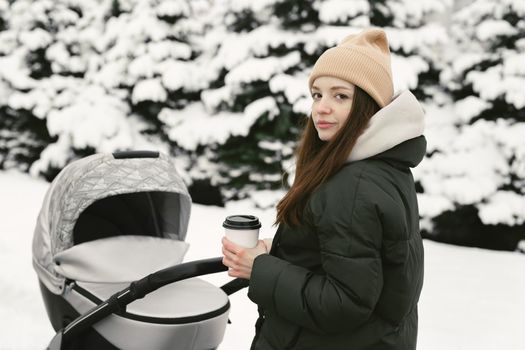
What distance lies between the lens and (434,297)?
13.7 ft

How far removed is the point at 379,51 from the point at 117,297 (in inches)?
56.0

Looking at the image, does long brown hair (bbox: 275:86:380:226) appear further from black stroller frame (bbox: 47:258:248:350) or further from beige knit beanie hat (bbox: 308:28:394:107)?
black stroller frame (bbox: 47:258:248:350)

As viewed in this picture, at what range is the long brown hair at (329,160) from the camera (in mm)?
1432

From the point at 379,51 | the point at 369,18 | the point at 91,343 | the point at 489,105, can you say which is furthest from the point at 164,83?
the point at 379,51

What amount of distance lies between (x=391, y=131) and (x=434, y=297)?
3198mm

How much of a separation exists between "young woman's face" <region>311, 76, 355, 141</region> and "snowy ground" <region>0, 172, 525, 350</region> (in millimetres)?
2199

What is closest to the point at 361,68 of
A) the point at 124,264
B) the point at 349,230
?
the point at 349,230

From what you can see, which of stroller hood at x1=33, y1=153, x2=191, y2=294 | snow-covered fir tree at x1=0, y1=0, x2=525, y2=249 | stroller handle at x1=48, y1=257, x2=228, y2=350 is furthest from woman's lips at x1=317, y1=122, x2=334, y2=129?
snow-covered fir tree at x1=0, y1=0, x2=525, y2=249

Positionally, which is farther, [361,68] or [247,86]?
[247,86]

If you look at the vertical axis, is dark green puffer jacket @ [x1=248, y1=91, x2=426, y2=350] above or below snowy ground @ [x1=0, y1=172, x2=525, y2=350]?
above

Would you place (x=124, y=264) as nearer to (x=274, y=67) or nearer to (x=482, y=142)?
(x=274, y=67)

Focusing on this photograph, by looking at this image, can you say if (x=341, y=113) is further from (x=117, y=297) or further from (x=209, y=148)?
(x=209, y=148)

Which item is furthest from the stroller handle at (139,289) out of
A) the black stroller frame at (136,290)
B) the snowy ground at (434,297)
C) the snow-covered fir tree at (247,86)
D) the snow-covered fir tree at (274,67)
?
the snow-covered fir tree at (274,67)

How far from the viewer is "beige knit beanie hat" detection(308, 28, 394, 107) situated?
Result: 4.80 feet
